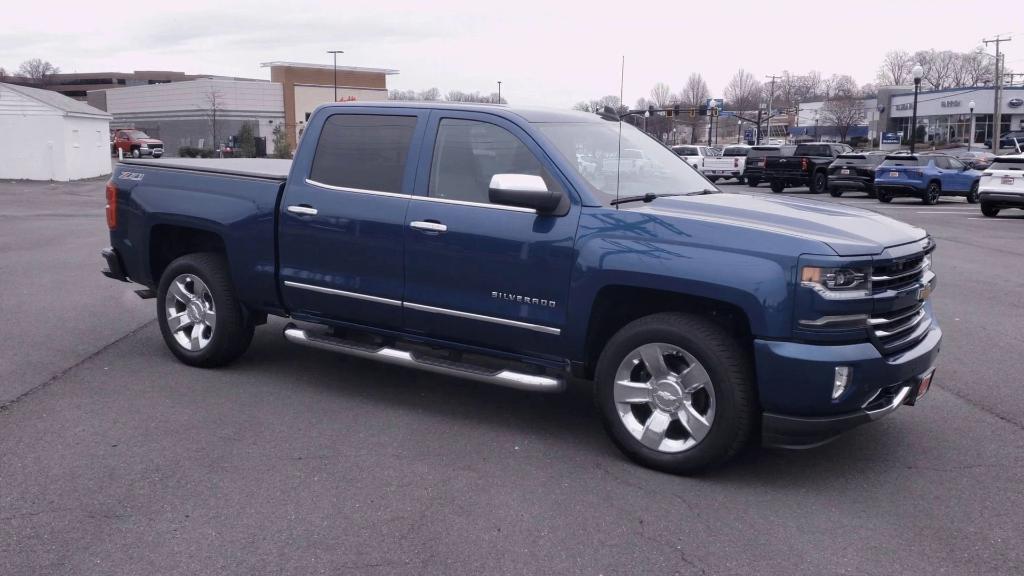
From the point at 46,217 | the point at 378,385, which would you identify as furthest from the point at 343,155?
the point at 46,217

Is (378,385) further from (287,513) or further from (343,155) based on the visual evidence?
(287,513)

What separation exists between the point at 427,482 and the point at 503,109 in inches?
92.5

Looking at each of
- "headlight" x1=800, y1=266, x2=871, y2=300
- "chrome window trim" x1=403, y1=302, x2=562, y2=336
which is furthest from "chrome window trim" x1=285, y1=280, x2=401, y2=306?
"headlight" x1=800, y1=266, x2=871, y2=300

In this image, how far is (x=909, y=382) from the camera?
5031mm

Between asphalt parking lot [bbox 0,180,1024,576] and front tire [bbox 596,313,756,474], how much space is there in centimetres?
18

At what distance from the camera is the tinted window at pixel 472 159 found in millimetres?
5738

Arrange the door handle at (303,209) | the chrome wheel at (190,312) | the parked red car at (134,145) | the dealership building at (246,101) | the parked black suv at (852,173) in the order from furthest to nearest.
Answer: the dealership building at (246,101)
the parked red car at (134,145)
the parked black suv at (852,173)
the chrome wheel at (190,312)
the door handle at (303,209)

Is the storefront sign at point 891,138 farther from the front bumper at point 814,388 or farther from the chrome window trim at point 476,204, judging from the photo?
the front bumper at point 814,388

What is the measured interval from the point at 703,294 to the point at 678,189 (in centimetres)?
135

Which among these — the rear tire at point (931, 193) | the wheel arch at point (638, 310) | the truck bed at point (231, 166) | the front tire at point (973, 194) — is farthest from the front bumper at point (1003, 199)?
the wheel arch at point (638, 310)

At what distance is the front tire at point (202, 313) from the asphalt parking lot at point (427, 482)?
0.63ft

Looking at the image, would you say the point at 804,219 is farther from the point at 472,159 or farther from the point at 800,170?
the point at 800,170

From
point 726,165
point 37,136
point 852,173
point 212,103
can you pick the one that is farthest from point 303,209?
point 212,103

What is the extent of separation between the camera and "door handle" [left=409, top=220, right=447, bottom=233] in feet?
18.9
